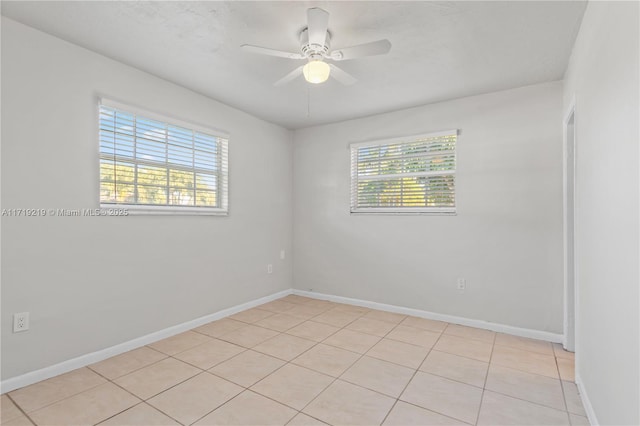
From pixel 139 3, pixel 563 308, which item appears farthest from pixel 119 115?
pixel 563 308

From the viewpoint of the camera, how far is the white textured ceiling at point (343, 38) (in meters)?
1.92

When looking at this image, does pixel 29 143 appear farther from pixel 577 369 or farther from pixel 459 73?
pixel 577 369

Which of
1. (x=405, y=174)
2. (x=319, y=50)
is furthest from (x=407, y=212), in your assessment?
(x=319, y=50)

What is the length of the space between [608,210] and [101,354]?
A: 137 inches

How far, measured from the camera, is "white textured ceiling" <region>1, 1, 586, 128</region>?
1925 mm

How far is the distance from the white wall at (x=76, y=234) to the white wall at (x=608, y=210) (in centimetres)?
321

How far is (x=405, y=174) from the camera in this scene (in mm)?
3766

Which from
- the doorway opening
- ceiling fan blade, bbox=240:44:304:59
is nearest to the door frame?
the doorway opening

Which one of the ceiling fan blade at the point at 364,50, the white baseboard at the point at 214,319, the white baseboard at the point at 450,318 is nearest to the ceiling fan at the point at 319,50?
the ceiling fan blade at the point at 364,50

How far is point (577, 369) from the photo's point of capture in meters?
2.20

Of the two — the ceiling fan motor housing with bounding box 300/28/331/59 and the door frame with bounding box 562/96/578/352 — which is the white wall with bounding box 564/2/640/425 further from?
the ceiling fan motor housing with bounding box 300/28/331/59

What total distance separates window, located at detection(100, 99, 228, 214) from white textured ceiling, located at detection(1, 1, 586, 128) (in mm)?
460

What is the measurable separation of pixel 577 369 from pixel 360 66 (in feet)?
9.11

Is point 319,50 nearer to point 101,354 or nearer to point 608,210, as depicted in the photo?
point 608,210
